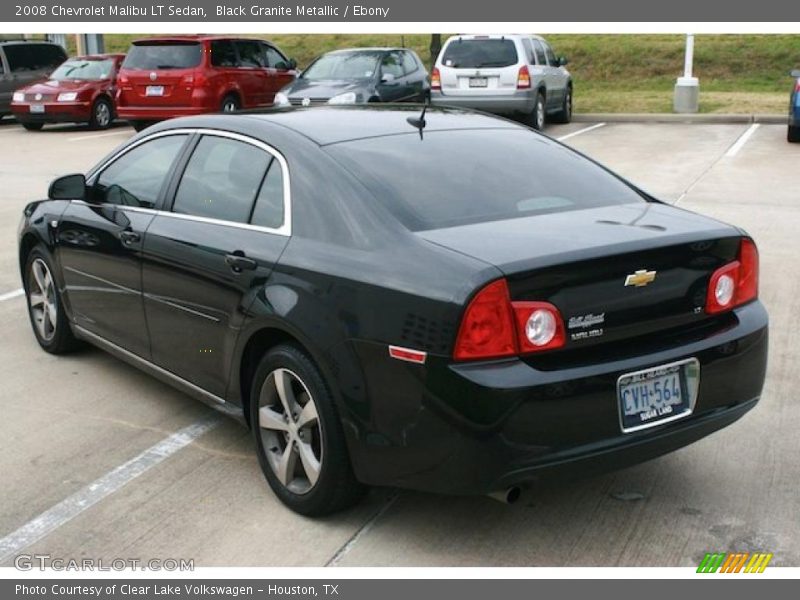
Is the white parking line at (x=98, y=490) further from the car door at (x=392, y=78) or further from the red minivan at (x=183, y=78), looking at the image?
the red minivan at (x=183, y=78)

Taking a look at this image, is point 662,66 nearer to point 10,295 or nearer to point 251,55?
point 251,55

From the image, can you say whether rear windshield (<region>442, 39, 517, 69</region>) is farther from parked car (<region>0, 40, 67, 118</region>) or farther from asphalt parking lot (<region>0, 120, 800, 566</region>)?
asphalt parking lot (<region>0, 120, 800, 566</region>)

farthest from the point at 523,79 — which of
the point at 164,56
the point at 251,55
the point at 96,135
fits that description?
the point at 96,135

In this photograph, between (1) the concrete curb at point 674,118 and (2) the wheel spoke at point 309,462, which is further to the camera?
(1) the concrete curb at point 674,118

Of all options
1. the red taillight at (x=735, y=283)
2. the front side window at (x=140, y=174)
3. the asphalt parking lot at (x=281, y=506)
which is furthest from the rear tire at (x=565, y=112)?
the red taillight at (x=735, y=283)

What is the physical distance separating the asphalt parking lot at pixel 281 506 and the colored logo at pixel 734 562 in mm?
37

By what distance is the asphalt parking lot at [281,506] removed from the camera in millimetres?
3816

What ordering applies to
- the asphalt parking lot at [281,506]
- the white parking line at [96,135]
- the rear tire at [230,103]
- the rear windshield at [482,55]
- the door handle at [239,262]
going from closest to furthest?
1. the asphalt parking lot at [281,506]
2. the door handle at [239,262]
3. the rear windshield at [482,55]
4. the rear tire at [230,103]
5. the white parking line at [96,135]

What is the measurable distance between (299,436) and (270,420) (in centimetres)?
20

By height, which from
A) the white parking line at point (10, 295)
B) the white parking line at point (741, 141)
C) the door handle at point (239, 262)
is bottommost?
the white parking line at point (10, 295)

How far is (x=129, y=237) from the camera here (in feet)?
16.6

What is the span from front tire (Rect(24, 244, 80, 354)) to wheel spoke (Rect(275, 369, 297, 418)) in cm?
239

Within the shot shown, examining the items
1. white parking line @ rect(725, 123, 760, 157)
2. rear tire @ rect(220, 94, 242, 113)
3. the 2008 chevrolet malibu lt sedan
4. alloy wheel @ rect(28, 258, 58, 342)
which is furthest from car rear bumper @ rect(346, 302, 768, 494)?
rear tire @ rect(220, 94, 242, 113)

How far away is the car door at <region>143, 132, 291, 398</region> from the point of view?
4.26 m
